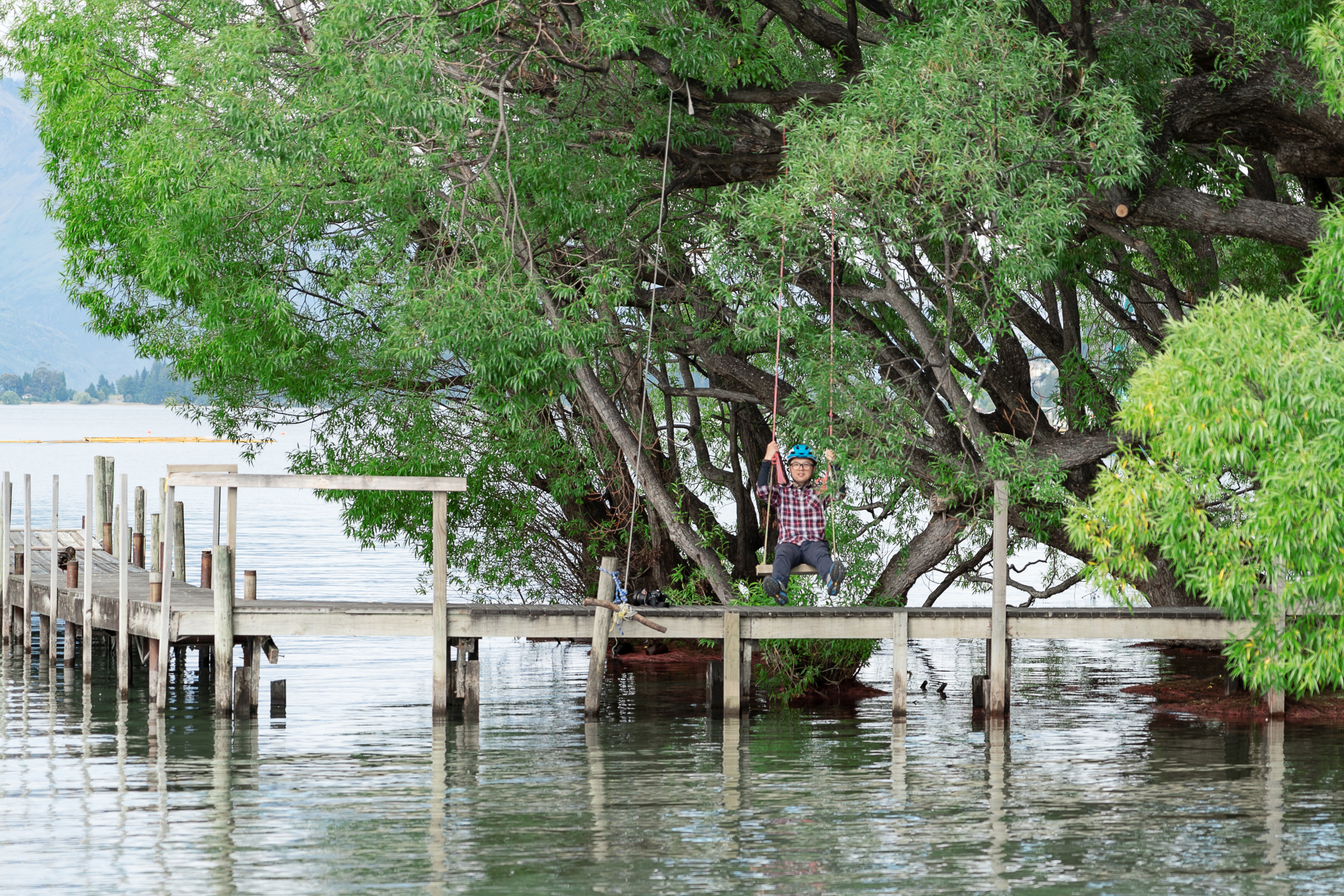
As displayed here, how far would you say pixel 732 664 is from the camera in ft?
54.0

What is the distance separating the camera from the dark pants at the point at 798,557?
51.1 ft

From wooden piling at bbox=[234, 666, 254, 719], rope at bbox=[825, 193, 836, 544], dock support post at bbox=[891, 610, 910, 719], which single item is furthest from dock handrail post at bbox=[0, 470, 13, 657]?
dock support post at bbox=[891, 610, 910, 719]

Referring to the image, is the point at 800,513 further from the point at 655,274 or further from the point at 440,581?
the point at 655,274

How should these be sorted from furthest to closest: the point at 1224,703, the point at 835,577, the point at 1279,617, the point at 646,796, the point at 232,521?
the point at 1224,703
the point at 232,521
the point at 835,577
the point at 1279,617
the point at 646,796

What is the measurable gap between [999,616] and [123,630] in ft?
29.7

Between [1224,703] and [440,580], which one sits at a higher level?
[440,580]

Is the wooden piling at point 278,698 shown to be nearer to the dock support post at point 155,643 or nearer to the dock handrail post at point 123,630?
the dock support post at point 155,643

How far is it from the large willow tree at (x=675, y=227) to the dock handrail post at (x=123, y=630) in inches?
139

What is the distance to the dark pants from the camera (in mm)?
15578

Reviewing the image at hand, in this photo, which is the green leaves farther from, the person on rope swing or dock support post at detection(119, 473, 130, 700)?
dock support post at detection(119, 473, 130, 700)

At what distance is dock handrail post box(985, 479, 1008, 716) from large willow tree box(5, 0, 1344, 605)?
1.34ft

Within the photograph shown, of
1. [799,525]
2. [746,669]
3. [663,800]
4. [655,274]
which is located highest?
[655,274]

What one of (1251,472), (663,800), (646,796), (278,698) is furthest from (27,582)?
(1251,472)

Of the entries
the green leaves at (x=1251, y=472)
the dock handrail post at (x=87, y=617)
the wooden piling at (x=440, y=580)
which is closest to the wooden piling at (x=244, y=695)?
the wooden piling at (x=440, y=580)
